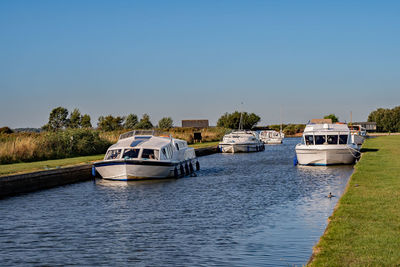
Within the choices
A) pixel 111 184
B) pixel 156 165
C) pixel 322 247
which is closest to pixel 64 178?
pixel 111 184

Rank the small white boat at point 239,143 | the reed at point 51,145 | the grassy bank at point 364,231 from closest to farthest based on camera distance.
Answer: the grassy bank at point 364,231
the reed at point 51,145
the small white boat at point 239,143

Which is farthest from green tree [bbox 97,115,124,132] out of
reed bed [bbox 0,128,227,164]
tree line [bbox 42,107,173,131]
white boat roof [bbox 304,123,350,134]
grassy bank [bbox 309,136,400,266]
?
grassy bank [bbox 309,136,400,266]

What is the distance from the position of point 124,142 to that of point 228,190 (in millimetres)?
9059

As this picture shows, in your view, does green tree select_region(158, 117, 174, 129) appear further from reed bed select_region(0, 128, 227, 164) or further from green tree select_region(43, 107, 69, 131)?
reed bed select_region(0, 128, 227, 164)

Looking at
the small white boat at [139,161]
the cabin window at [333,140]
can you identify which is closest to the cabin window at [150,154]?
the small white boat at [139,161]

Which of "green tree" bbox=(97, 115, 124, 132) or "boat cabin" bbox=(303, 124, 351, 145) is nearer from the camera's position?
"boat cabin" bbox=(303, 124, 351, 145)

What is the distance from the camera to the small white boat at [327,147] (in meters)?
40.1

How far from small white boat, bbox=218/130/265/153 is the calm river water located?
36.2 metres

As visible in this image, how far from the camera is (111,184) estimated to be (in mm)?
30406

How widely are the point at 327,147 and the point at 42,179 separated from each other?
21614 mm

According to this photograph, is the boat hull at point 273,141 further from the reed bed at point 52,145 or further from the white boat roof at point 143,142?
the white boat roof at point 143,142

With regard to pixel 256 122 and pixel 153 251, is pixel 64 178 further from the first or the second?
pixel 256 122

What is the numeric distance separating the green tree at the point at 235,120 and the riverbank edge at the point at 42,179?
13806cm

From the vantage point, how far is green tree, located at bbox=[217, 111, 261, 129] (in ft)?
561
